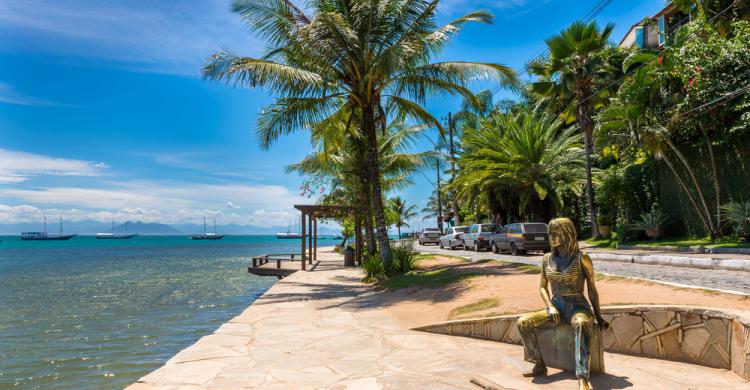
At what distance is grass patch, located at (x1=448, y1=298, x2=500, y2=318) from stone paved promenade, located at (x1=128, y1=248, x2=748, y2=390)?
1002 millimetres

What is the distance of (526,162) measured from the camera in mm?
28656

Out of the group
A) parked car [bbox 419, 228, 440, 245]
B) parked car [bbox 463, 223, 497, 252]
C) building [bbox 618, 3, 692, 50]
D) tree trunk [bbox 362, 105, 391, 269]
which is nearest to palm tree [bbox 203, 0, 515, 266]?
tree trunk [bbox 362, 105, 391, 269]

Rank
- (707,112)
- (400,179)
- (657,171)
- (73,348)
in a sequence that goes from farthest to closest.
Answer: (400,179), (657,171), (707,112), (73,348)

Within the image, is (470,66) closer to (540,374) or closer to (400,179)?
(540,374)

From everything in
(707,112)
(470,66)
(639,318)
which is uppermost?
(470,66)

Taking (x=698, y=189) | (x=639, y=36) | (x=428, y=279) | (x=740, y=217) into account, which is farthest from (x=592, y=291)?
(x=639, y=36)

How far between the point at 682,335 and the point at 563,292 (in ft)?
5.80

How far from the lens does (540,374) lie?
503 centimetres

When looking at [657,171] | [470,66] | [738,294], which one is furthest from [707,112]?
[738,294]

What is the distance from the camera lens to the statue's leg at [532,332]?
5.00 m

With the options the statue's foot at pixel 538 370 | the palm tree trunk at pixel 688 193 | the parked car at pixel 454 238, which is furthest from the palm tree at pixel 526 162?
the statue's foot at pixel 538 370

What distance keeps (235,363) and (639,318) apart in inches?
201

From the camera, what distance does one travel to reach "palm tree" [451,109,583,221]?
2870 centimetres

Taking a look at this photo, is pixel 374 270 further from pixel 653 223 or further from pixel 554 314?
pixel 653 223
